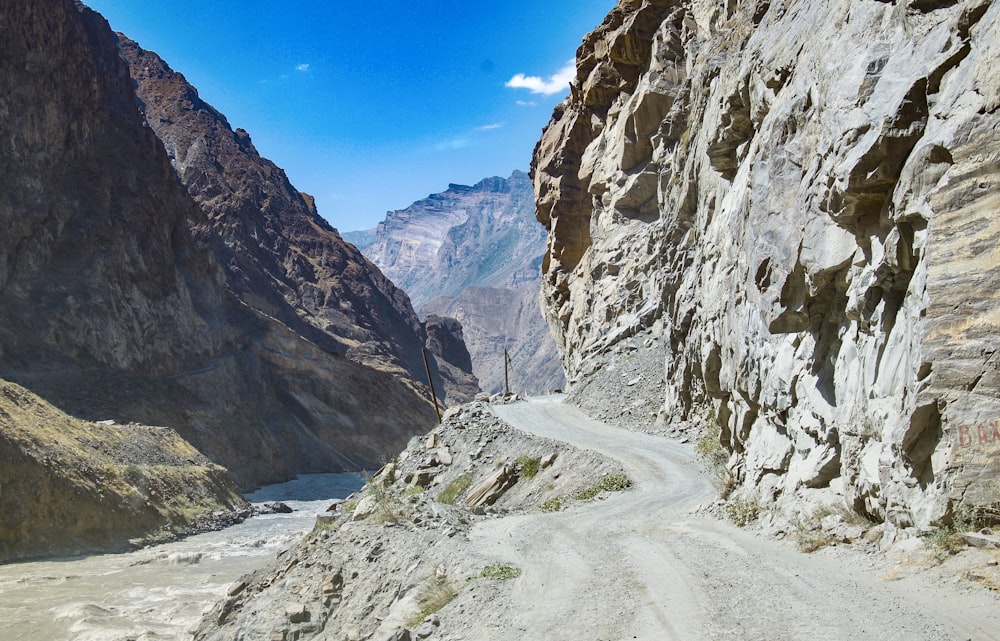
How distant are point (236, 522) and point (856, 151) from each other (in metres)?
43.3

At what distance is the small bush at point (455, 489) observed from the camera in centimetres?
2120

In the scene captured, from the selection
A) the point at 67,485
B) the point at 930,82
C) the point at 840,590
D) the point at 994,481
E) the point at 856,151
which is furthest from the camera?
the point at 67,485

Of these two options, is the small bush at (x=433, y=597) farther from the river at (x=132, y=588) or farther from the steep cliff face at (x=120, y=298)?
the steep cliff face at (x=120, y=298)

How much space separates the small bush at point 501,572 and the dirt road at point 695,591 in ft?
0.56

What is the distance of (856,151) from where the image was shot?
9352mm

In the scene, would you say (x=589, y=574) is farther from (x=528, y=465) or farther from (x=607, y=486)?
(x=528, y=465)

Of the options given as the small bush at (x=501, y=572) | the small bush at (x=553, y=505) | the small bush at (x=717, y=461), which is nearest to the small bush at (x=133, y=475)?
the small bush at (x=553, y=505)

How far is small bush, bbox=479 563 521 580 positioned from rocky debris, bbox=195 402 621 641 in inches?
5.1

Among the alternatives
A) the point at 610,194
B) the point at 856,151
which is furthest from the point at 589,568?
the point at 610,194

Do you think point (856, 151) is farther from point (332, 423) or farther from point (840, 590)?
point (332, 423)

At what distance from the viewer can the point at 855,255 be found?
32.0ft

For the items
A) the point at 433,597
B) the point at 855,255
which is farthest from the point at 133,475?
the point at 855,255

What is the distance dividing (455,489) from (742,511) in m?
11.3

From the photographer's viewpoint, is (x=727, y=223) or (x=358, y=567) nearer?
(x=358, y=567)
